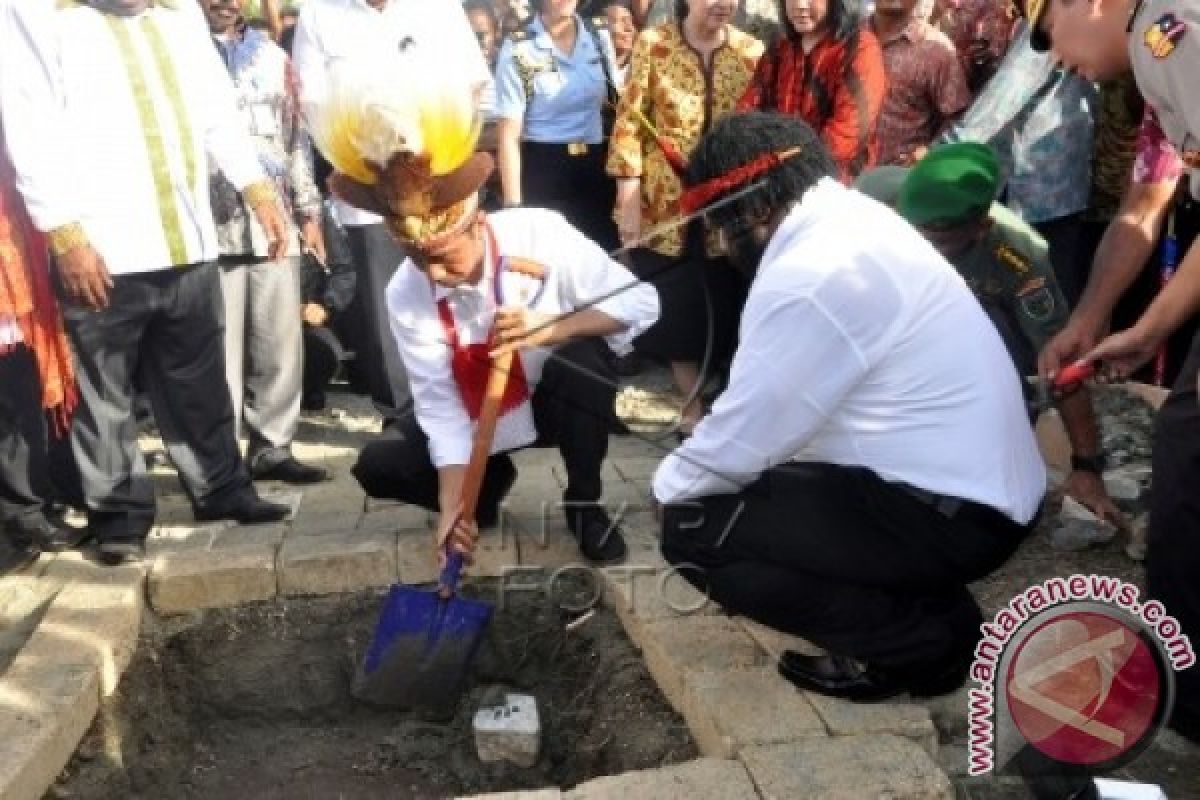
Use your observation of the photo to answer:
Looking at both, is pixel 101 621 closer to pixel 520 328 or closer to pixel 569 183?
pixel 520 328

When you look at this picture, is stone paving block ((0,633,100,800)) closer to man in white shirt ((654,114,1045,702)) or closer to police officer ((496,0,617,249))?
man in white shirt ((654,114,1045,702))

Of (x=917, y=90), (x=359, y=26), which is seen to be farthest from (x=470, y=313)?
(x=917, y=90)

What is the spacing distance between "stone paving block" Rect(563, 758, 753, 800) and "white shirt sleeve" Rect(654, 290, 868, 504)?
2.11 ft

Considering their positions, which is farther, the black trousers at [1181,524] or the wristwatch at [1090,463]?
the wristwatch at [1090,463]

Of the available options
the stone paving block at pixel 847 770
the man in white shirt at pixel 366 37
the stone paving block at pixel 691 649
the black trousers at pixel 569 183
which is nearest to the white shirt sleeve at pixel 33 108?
the man in white shirt at pixel 366 37

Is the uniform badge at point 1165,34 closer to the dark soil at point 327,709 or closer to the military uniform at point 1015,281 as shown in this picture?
the military uniform at point 1015,281

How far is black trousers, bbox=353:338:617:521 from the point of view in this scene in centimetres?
358

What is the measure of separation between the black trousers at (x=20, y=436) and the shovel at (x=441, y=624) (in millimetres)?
1433

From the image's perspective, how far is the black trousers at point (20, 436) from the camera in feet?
12.6

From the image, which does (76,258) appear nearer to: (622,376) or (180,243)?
(180,243)

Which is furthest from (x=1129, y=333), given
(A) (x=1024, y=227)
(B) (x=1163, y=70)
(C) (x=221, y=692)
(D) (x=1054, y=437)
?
(C) (x=221, y=692)

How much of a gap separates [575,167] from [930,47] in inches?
69.3

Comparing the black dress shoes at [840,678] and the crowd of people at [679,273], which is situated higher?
the crowd of people at [679,273]

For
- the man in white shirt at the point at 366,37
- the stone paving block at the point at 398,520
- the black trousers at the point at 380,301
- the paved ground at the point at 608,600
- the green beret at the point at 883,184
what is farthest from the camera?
the black trousers at the point at 380,301
